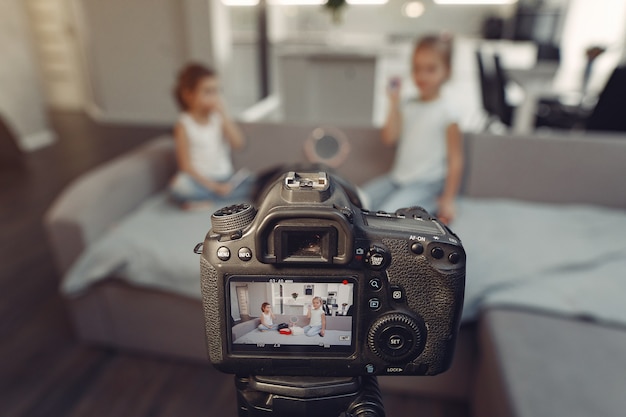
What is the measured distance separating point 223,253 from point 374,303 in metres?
0.18

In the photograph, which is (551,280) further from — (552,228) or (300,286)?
(300,286)

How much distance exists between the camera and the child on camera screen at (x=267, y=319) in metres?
0.52

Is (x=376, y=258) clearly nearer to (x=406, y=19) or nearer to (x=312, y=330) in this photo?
(x=312, y=330)

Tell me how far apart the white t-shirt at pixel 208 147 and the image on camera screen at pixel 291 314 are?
132cm

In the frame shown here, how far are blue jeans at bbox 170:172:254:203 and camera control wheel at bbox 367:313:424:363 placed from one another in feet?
3.87

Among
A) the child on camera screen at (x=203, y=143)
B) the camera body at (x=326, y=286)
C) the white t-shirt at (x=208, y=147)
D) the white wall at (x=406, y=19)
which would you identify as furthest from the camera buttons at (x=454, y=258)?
the white wall at (x=406, y=19)

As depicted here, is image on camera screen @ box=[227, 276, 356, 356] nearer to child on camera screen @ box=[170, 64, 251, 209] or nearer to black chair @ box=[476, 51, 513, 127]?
child on camera screen @ box=[170, 64, 251, 209]

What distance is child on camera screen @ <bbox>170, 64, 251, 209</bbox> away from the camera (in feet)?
5.43

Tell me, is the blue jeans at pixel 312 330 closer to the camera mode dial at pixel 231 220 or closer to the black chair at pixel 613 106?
the camera mode dial at pixel 231 220

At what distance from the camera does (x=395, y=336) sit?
524mm

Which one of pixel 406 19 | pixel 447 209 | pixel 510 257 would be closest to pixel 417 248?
pixel 510 257

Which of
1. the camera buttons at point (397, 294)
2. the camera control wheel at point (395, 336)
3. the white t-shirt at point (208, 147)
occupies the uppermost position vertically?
the camera buttons at point (397, 294)

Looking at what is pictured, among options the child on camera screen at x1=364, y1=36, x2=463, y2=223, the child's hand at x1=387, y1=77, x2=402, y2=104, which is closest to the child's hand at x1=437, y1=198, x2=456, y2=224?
the child on camera screen at x1=364, y1=36, x2=463, y2=223

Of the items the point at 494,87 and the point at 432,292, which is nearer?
the point at 432,292
